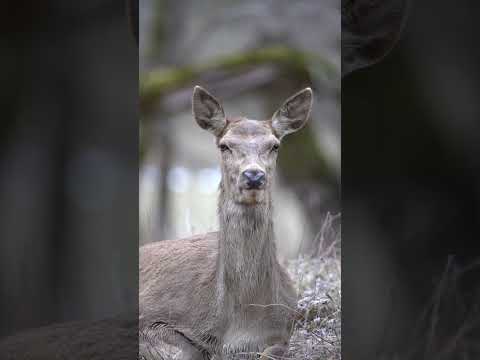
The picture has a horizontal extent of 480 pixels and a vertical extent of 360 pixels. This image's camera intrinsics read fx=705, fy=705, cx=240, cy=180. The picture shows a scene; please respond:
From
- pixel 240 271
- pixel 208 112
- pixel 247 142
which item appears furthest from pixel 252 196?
pixel 208 112

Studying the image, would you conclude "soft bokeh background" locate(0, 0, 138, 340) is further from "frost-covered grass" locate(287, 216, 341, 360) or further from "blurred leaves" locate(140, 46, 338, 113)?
"blurred leaves" locate(140, 46, 338, 113)

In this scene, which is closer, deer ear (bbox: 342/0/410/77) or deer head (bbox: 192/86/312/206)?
deer ear (bbox: 342/0/410/77)

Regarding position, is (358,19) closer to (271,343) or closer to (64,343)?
(271,343)

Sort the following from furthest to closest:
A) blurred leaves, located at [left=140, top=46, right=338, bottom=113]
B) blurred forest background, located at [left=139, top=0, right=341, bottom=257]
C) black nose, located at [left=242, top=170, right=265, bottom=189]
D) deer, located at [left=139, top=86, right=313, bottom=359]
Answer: blurred leaves, located at [left=140, top=46, right=338, bottom=113]
blurred forest background, located at [left=139, top=0, right=341, bottom=257]
deer, located at [left=139, top=86, right=313, bottom=359]
black nose, located at [left=242, top=170, right=265, bottom=189]

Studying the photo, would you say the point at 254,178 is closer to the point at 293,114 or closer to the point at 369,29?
the point at 293,114

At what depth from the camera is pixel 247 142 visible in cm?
290

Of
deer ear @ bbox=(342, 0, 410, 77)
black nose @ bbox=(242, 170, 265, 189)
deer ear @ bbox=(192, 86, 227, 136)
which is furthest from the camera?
deer ear @ bbox=(192, 86, 227, 136)

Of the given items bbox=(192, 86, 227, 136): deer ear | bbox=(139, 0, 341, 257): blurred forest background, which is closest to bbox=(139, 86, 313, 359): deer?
bbox=(192, 86, 227, 136): deer ear

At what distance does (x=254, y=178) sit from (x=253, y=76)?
3.28m

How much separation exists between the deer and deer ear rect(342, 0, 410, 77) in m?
0.50

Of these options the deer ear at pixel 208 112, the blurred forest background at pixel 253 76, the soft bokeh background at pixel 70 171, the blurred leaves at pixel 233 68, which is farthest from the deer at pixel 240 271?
the blurred leaves at pixel 233 68

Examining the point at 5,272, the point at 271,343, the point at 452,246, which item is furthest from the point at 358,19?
the point at 5,272

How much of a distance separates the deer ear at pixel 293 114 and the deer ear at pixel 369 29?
1.59 ft

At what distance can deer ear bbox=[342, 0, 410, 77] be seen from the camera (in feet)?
8.28
